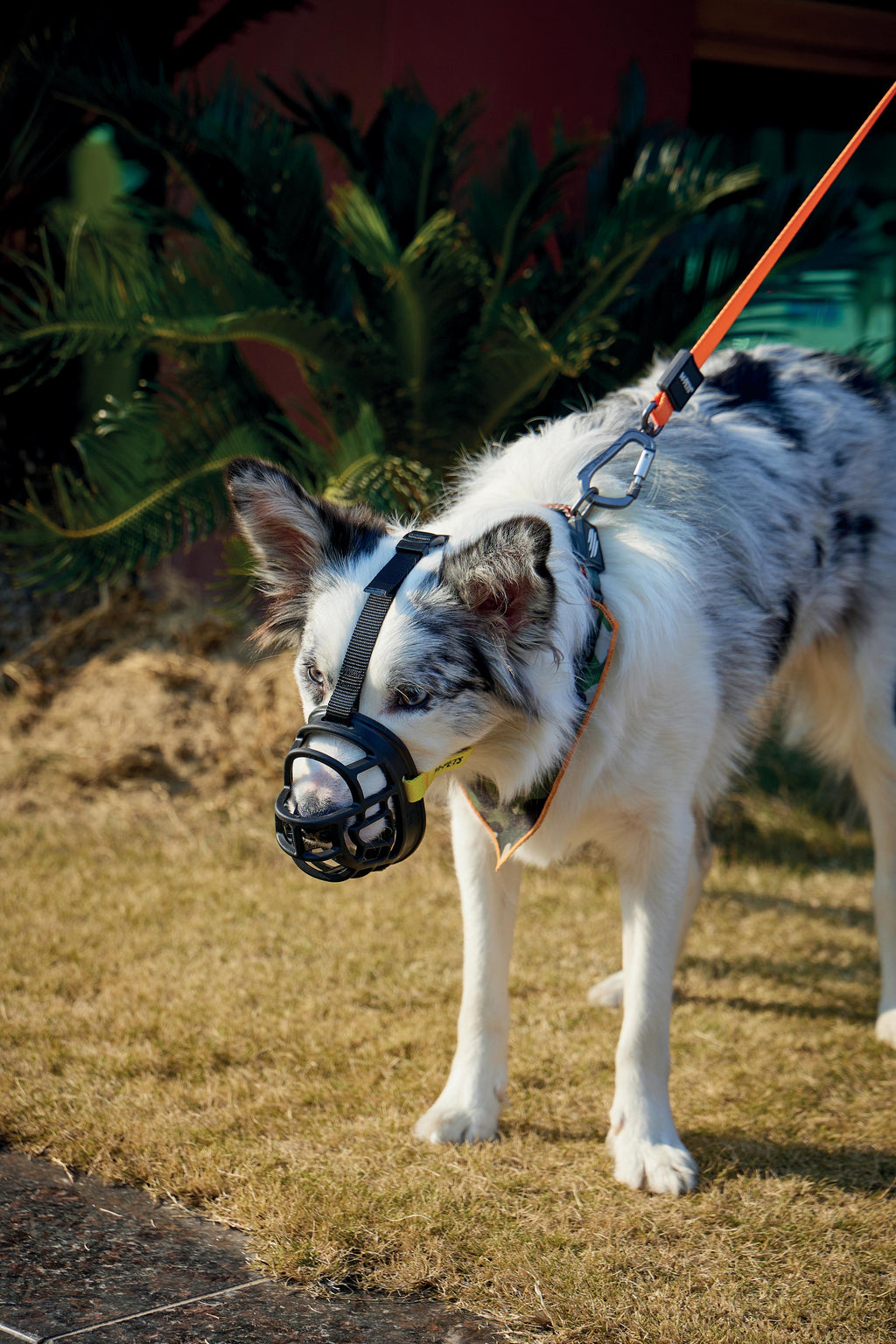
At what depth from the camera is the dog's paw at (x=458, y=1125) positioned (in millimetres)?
2795

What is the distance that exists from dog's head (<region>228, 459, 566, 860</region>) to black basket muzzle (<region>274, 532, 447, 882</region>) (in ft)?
0.05

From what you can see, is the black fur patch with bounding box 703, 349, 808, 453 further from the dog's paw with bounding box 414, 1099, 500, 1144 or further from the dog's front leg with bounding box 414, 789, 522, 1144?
the dog's paw with bounding box 414, 1099, 500, 1144

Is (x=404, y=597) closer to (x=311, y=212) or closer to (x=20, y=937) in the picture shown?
(x=20, y=937)

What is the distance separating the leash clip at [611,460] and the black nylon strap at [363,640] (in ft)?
1.77

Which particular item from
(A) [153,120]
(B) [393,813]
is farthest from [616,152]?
(B) [393,813]

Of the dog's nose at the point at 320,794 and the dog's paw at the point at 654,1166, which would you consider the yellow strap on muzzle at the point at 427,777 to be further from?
the dog's paw at the point at 654,1166

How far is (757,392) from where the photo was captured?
3371mm

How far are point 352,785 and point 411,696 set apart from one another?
0.74 ft

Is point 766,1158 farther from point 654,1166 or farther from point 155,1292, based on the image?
point 155,1292

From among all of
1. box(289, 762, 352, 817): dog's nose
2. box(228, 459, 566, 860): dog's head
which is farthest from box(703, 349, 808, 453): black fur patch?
box(289, 762, 352, 817): dog's nose

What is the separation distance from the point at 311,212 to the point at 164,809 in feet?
8.53

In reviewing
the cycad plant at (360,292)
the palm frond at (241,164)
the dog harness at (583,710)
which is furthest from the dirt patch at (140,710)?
the dog harness at (583,710)

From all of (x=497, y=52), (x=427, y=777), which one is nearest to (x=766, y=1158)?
(x=427, y=777)

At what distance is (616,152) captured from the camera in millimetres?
4914
